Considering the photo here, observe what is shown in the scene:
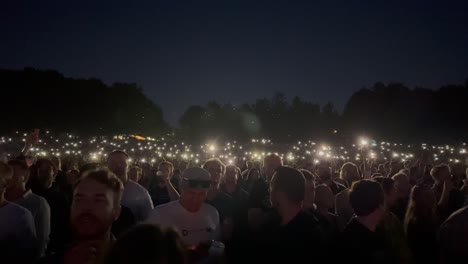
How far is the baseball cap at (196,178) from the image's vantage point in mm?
4320

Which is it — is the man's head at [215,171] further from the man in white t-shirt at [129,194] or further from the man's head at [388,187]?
the man's head at [388,187]

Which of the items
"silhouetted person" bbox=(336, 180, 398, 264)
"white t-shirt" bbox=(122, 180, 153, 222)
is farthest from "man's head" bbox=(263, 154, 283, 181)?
"silhouetted person" bbox=(336, 180, 398, 264)

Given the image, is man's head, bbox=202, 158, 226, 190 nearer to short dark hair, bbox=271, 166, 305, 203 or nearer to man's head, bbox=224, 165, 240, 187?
man's head, bbox=224, 165, 240, 187

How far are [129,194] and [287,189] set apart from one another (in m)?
2.82

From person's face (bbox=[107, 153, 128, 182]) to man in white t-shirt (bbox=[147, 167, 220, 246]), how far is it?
149 cm

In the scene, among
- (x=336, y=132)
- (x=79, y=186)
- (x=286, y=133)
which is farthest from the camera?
(x=286, y=133)

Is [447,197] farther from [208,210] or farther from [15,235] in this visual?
[15,235]

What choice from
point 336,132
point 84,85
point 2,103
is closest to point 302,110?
point 336,132

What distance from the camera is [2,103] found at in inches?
1743

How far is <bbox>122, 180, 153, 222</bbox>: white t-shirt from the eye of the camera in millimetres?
5605

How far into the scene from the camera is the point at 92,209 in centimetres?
278

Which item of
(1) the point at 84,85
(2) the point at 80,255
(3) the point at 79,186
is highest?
(1) the point at 84,85

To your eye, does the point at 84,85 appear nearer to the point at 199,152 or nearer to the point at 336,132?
the point at 199,152

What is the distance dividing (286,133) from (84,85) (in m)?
28.2
